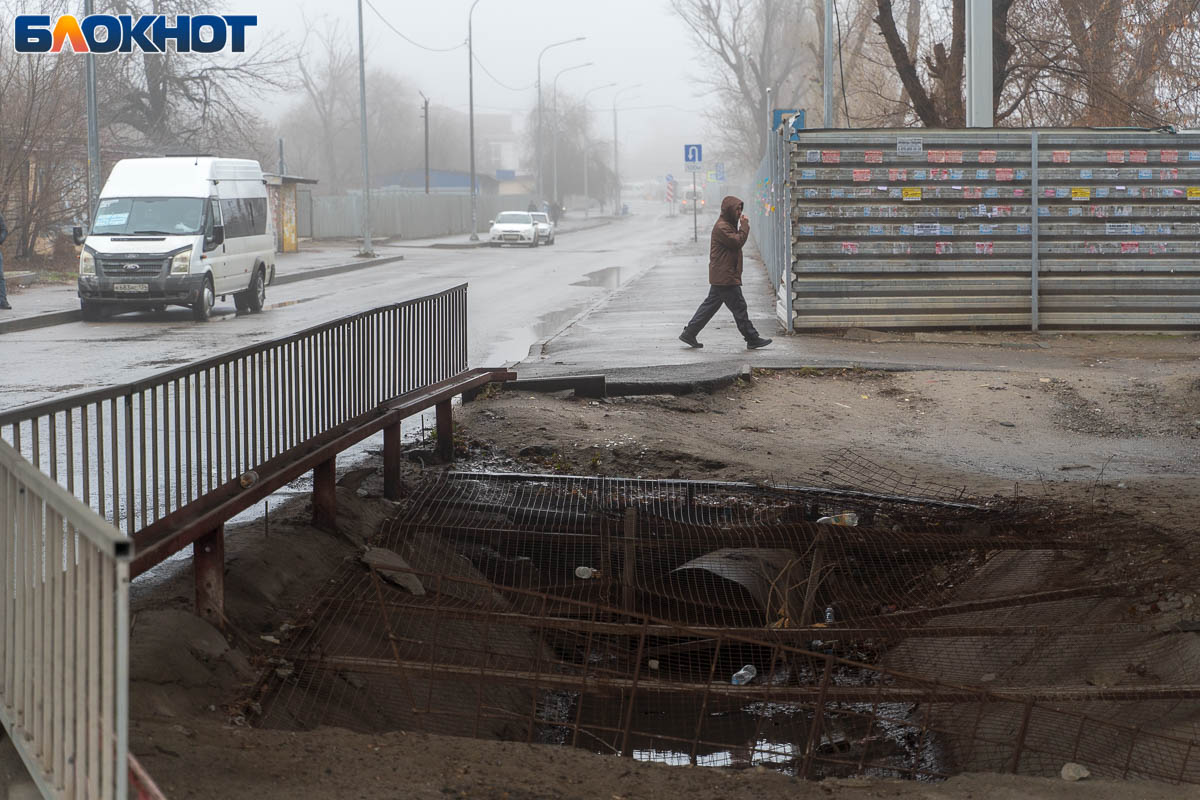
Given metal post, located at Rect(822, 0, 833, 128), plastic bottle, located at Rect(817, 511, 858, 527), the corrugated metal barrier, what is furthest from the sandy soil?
metal post, located at Rect(822, 0, 833, 128)

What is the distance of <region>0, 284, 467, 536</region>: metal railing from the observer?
165 inches

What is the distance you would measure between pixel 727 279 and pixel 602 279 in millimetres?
14959

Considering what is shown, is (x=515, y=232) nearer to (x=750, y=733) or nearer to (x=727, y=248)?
(x=727, y=248)

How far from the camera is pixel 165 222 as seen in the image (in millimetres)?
19359

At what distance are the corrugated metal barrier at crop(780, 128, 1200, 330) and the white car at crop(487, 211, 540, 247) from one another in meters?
33.3

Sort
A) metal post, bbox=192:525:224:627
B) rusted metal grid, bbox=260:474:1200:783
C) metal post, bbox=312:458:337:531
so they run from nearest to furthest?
rusted metal grid, bbox=260:474:1200:783 → metal post, bbox=192:525:224:627 → metal post, bbox=312:458:337:531

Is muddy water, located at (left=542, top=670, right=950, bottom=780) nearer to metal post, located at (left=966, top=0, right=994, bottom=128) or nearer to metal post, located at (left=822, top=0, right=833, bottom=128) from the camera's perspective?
metal post, located at (left=966, top=0, right=994, bottom=128)

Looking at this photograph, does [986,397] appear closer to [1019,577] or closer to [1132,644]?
[1019,577]

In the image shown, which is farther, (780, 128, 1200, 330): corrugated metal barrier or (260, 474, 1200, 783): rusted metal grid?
(780, 128, 1200, 330): corrugated metal barrier

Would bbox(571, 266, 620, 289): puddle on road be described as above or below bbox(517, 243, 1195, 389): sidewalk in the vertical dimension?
above

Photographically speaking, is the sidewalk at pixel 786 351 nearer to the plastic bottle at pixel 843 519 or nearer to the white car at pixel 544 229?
the plastic bottle at pixel 843 519

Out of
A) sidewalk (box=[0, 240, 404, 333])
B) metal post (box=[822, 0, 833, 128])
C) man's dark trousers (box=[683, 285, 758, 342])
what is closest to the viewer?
man's dark trousers (box=[683, 285, 758, 342])

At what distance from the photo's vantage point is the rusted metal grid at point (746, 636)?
463 centimetres

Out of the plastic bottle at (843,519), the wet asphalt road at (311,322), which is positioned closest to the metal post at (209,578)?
the plastic bottle at (843,519)
